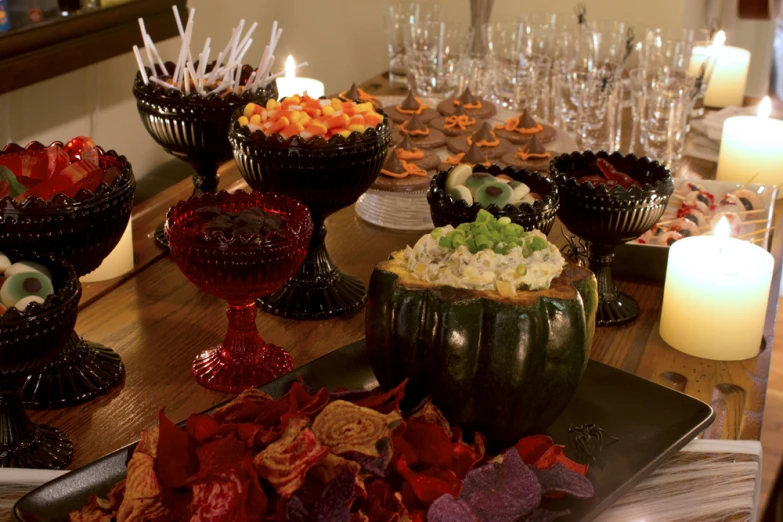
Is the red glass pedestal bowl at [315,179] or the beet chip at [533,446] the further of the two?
the red glass pedestal bowl at [315,179]

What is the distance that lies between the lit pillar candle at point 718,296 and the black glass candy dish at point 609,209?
7 centimetres

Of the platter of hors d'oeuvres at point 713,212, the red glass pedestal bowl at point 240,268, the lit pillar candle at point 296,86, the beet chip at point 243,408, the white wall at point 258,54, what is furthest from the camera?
the white wall at point 258,54

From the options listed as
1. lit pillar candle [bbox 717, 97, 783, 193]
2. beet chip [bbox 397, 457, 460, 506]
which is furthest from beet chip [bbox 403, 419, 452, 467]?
lit pillar candle [bbox 717, 97, 783, 193]

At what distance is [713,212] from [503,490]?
82 centimetres

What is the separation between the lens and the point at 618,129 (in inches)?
73.8

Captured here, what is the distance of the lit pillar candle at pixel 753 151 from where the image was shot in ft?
5.24

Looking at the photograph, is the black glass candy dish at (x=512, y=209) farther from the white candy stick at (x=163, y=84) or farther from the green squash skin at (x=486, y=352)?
the white candy stick at (x=163, y=84)

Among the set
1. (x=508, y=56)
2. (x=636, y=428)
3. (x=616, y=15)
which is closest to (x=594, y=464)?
(x=636, y=428)

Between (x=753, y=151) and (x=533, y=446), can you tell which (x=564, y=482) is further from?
(x=753, y=151)

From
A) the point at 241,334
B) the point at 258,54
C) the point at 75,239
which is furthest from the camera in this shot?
the point at 258,54

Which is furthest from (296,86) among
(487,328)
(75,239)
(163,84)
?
(487,328)

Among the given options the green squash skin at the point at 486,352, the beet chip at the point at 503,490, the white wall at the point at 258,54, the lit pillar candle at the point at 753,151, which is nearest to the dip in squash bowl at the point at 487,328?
the green squash skin at the point at 486,352

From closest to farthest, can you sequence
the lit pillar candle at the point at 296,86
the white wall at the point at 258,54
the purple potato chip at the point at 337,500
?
the purple potato chip at the point at 337,500, the lit pillar candle at the point at 296,86, the white wall at the point at 258,54

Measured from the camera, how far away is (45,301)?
0.75 m
